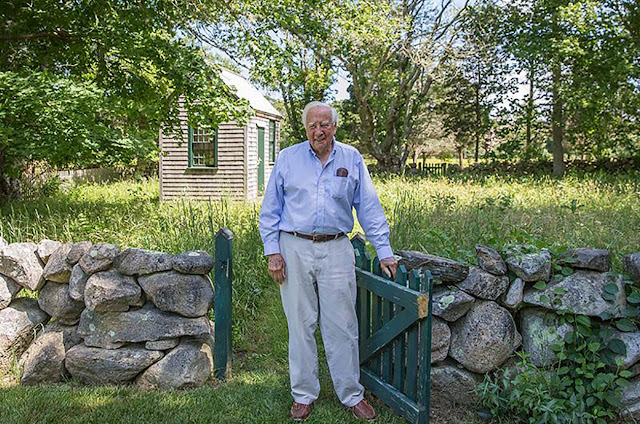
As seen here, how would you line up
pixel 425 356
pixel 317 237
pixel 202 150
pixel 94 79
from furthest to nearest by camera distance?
pixel 202 150
pixel 94 79
pixel 317 237
pixel 425 356

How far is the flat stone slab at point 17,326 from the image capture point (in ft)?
13.6

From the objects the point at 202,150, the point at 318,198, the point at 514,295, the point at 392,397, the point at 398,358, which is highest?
the point at 202,150

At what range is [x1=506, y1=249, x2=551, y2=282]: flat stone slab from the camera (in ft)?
12.6

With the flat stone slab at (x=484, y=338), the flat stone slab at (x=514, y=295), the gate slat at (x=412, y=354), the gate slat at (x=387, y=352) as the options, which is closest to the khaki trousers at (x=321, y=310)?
the gate slat at (x=387, y=352)

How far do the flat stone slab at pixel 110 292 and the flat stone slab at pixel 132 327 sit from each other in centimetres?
8

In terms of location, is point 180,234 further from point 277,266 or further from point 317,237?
point 317,237

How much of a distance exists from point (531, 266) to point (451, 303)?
0.67 meters

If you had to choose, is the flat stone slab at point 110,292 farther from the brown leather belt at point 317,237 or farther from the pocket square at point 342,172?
the pocket square at point 342,172

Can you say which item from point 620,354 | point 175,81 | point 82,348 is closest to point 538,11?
point 175,81

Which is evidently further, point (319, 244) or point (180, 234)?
point (180, 234)

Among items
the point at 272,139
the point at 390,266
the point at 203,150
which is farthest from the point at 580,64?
the point at 390,266

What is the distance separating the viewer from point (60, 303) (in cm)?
417

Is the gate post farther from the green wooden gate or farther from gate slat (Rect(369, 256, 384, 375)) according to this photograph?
gate slat (Rect(369, 256, 384, 375))

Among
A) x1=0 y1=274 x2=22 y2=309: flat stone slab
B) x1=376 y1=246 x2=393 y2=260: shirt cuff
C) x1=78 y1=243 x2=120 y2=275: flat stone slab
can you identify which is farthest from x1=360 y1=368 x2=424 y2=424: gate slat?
x1=0 y1=274 x2=22 y2=309: flat stone slab
